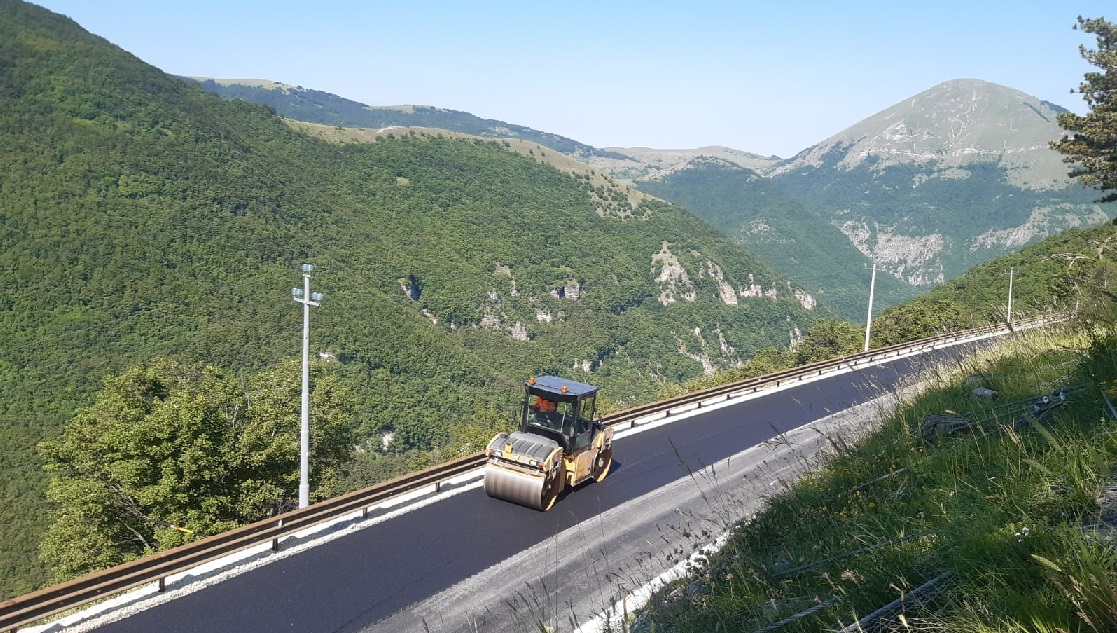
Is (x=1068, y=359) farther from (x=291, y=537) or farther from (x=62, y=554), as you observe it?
(x=62, y=554)

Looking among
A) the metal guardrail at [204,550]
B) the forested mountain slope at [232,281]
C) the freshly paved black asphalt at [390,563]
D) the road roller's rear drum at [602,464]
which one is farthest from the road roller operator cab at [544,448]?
the forested mountain slope at [232,281]

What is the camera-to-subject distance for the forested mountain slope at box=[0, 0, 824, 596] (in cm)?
8675

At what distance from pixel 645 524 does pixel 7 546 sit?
5113 centimetres

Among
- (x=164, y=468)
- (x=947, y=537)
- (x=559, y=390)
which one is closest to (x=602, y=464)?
(x=559, y=390)

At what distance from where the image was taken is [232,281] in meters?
117

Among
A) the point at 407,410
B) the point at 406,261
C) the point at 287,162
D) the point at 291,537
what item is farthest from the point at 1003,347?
the point at 287,162

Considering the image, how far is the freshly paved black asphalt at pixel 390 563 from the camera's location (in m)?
9.13

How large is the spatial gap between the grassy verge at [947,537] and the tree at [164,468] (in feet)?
53.0

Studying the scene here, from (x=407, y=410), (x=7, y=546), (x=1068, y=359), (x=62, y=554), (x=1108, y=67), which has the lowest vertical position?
(x=407, y=410)

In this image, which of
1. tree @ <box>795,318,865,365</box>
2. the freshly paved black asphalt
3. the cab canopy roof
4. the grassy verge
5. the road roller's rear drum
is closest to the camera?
the grassy verge

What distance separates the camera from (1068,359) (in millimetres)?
8836

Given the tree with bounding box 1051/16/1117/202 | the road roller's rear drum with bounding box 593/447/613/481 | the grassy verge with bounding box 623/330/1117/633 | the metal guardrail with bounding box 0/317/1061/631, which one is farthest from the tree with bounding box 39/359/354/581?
the tree with bounding box 1051/16/1117/202

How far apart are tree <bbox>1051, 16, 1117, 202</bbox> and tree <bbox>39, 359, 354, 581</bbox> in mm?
31974

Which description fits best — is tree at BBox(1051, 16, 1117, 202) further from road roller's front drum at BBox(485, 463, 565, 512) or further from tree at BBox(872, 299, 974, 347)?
road roller's front drum at BBox(485, 463, 565, 512)
